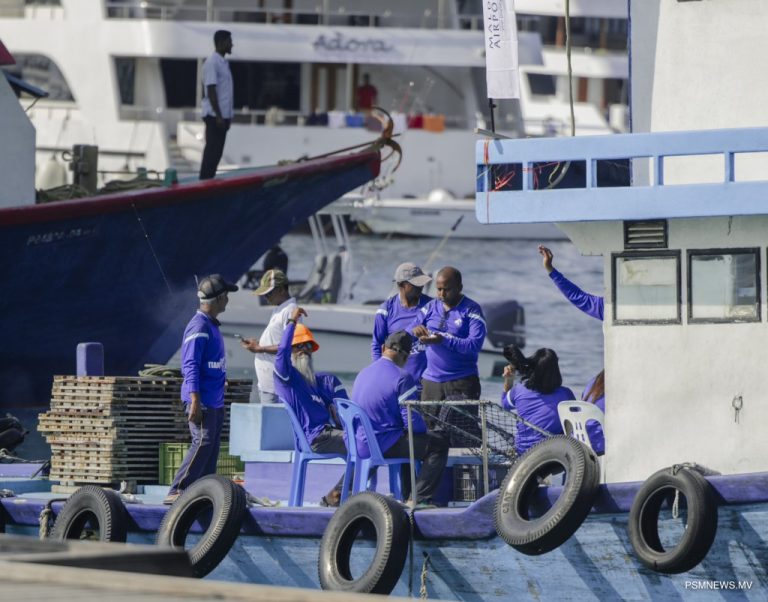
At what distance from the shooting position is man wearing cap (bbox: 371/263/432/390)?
11.8 metres

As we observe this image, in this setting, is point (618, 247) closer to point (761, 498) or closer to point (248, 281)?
point (761, 498)

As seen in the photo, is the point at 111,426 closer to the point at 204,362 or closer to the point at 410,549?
the point at 204,362

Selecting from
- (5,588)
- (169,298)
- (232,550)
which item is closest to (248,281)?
(169,298)

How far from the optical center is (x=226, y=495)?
35.0ft

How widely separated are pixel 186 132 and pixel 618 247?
3233 centimetres

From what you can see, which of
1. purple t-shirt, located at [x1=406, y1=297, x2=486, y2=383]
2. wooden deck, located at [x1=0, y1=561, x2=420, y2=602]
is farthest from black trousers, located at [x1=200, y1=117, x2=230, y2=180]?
wooden deck, located at [x1=0, y1=561, x2=420, y2=602]

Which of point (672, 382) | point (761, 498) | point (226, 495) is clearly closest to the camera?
point (761, 498)

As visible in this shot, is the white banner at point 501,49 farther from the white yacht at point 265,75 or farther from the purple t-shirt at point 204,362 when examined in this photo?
the white yacht at point 265,75

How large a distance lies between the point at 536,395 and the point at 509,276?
2955 centimetres

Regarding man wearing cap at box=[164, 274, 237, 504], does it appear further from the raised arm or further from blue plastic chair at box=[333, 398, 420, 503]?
blue plastic chair at box=[333, 398, 420, 503]

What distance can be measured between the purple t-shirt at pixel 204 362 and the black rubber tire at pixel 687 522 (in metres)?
3.01

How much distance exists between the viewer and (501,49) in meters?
10.2

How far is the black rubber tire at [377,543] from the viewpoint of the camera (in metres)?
9.95

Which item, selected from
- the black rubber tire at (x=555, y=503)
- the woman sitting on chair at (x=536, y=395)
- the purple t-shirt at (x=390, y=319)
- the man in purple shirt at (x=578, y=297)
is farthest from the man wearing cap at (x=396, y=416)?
the purple t-shirt at (x=390, y=319)
